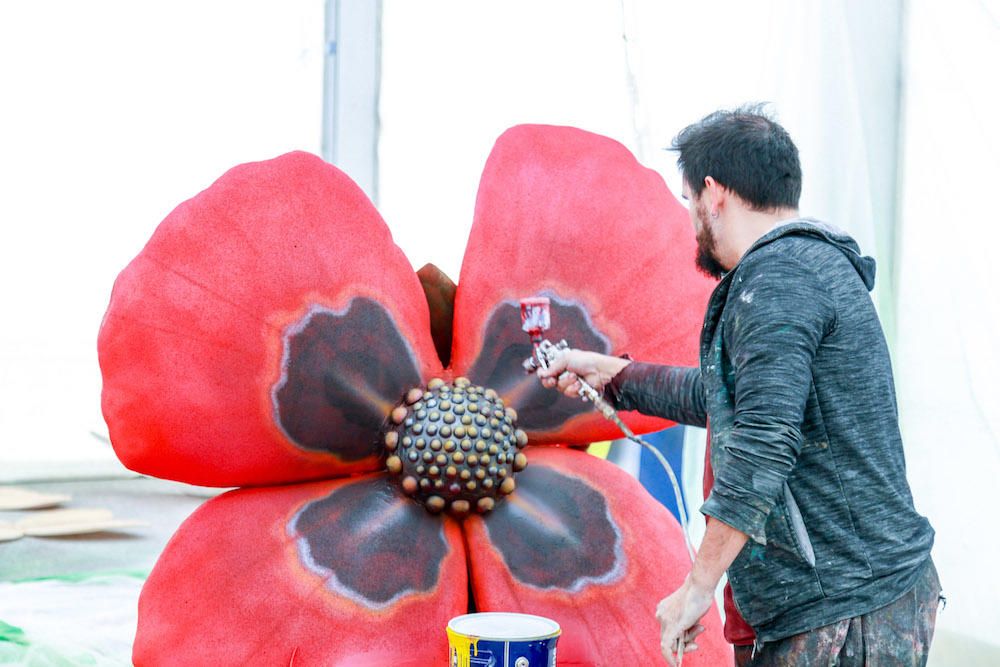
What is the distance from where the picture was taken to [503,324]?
48.9 inches

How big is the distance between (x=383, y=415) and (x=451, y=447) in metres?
0.10

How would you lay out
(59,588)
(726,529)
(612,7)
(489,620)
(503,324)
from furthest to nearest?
(612,7)
(59,588)
(503,324)
(489,620)
(726,529)

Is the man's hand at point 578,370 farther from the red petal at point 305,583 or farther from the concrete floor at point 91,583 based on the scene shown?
the concrete floor at point 91,583

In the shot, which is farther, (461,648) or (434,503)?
(434,503)

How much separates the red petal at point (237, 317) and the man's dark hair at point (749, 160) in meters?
0.41

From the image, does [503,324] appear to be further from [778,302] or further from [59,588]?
[59,588]

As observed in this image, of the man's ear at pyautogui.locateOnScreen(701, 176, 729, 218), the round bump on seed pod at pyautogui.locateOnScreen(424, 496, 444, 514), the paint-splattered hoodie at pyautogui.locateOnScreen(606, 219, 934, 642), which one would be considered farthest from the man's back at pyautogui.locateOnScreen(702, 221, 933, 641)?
the round bump on seed pod at pyautogui.locateOnScreen(424, 496, 444, 514)

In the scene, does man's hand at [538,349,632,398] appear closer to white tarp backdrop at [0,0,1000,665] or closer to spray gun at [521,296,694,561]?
spray gun at [521,296,694,561]

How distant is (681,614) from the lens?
0.94 meters

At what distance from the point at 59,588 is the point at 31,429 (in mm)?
339

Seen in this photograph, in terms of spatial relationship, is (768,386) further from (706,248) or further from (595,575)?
(595,575)

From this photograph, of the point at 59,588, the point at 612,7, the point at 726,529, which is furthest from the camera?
the point at 612,7

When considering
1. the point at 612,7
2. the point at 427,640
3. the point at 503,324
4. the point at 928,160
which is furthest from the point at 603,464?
the point at 612,7

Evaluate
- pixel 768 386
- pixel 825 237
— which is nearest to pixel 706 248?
pixel 825 237
